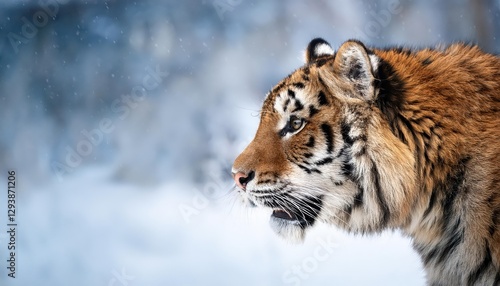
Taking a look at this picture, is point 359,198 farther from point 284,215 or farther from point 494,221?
point 494,221

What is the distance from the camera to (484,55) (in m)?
2.05

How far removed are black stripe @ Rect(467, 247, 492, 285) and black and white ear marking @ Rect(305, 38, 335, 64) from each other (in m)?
0.96

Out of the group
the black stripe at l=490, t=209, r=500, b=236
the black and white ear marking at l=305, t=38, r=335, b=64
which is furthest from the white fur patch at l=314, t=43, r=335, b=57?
the black stripe at l=490, t=209, r=500, b=236

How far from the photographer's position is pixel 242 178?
2078mm

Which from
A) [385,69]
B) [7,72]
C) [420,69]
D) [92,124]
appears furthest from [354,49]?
[7,72]

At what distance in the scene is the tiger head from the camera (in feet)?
6.29

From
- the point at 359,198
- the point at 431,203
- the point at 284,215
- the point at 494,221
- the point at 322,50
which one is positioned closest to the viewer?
the point at 494,221

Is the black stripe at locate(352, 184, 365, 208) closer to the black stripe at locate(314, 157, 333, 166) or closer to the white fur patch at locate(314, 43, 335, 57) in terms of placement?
the black stripe at locate(314, 157, 333, 166)

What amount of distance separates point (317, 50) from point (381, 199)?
2.27 feet

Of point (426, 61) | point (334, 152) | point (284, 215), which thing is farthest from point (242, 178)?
point (426, 61)

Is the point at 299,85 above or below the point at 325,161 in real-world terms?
above

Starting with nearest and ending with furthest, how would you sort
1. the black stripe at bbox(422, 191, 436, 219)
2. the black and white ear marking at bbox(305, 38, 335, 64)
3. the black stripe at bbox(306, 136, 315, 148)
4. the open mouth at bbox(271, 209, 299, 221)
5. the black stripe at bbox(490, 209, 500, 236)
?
1. the black stripe at bbox(490, 209, 500, 236)
2. the black stripe at bbox(422, 191, 436, 219)
3. the black stripe at bbox(306, 136, 315, 148)
4. the open mouth at bbox(271, 209, 299, 221)
5. the black and white ear marking at bbox(305, 38, 335, 64)

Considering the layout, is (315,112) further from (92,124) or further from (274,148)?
(92,124)

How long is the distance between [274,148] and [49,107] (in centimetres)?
382
